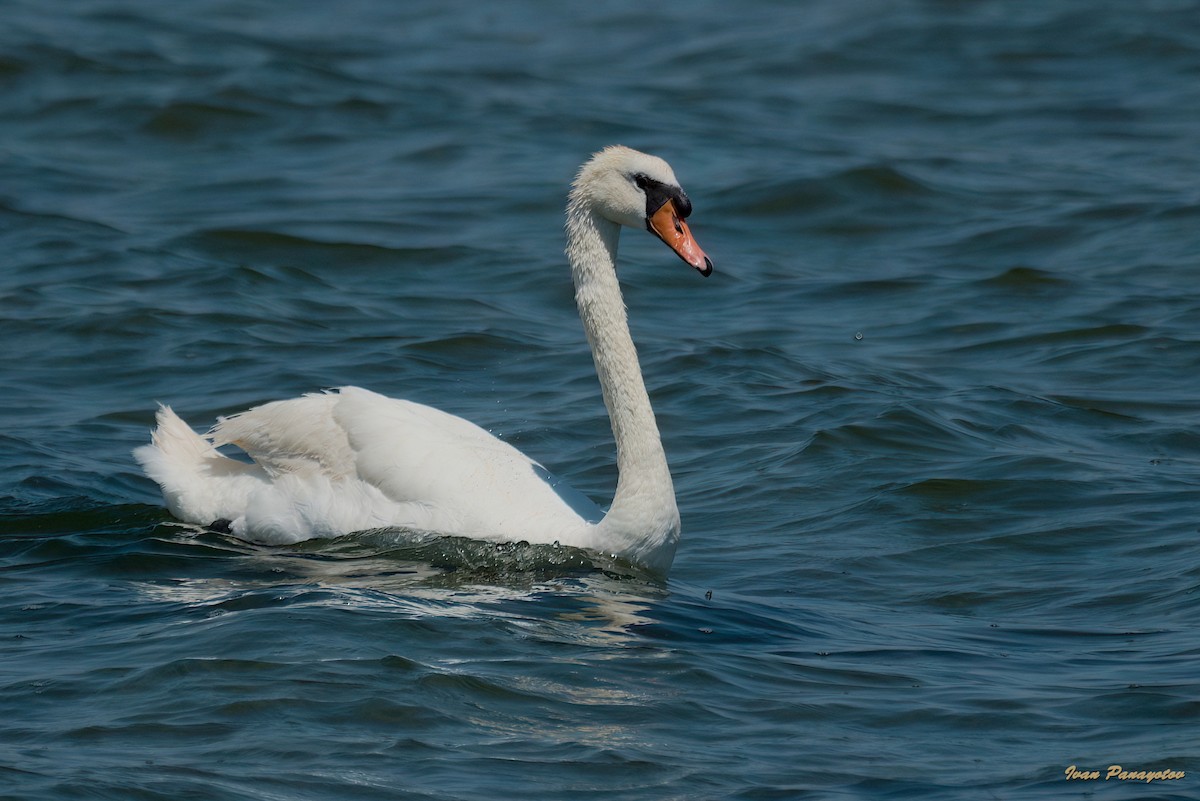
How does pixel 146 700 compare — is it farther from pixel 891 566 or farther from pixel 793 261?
pixel 793 261

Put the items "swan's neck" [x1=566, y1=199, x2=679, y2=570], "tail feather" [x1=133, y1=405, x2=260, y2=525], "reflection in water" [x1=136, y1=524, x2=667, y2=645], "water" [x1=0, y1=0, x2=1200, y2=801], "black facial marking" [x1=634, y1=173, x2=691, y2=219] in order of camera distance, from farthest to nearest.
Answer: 1. "tail feather" [x1=133, y1=405, x2=260, y2=525]
2. "black facial marking" [x1=634, y1=173, x2=691, y2=219]
3. "swan's neck" [x1=566, y1=199, x2=679, y2=570]
4. "reflection in water" [x1=136, y1=524, x2=667, y2=645]
5. "water" [x1=0, y1=0, x2=1200, y2=801]

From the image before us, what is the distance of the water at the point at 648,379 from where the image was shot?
5586mm

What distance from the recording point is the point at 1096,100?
54.7 feet

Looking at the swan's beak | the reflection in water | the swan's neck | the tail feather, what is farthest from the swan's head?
the tail feather

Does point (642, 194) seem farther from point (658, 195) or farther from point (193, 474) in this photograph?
point (193, 474)

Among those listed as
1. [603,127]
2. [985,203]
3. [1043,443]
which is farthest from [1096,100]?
[1043,443]

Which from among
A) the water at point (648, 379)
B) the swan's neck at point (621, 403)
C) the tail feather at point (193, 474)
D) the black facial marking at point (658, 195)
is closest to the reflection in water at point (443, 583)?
the water at point (648, 379)

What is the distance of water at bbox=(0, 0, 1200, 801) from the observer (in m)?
5.59

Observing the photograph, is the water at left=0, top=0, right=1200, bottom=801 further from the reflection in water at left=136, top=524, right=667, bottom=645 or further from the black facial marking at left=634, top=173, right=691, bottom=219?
the black facial marking at left=634, top=173, right=691, bottom=219

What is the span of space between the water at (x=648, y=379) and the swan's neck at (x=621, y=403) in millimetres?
225

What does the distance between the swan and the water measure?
0.50ft

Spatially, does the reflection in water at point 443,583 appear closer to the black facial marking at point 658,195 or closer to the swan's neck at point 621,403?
the swan's neck at point 621,403

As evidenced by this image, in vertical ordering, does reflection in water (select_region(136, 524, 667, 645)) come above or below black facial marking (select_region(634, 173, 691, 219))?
below

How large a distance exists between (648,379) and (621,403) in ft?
9.89
